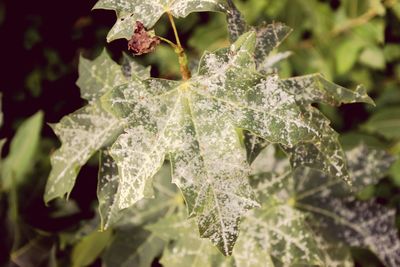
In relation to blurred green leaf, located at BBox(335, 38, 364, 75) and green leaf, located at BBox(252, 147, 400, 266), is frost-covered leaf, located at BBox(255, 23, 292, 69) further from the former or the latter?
blurred green leaf, located at BBox(335, 38, 364, 75)

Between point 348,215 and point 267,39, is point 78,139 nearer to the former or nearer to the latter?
point 267,39

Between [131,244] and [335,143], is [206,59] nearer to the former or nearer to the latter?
[335,143]

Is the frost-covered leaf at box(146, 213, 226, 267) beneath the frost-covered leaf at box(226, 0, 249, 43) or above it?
beneath

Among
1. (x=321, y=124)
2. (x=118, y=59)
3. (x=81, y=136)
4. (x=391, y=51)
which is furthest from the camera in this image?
(x=118, y=59)

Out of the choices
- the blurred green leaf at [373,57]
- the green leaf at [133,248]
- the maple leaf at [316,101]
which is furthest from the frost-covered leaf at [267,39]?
the blurred green leaf at [373,57]

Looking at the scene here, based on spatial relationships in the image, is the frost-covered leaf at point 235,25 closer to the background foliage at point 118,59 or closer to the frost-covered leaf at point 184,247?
the frost-covered leaf at point 184,247

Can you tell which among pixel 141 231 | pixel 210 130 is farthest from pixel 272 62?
pixel 141 231

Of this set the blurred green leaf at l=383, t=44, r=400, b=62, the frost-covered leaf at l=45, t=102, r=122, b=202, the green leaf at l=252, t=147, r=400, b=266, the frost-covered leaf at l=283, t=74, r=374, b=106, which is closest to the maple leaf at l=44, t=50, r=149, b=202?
the frost-covered leaf at l=45, t=102, r=122, b=202
